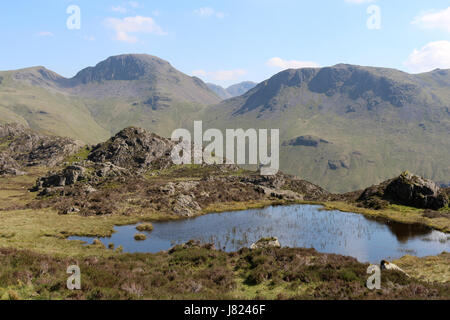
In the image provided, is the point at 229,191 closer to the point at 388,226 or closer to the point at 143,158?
the point at 388,226

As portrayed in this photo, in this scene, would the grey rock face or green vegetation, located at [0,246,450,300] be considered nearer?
green vegetation, located at [0,246,450,300]

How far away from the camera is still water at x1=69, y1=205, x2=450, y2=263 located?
47.1m

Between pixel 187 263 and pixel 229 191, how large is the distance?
71.1 m

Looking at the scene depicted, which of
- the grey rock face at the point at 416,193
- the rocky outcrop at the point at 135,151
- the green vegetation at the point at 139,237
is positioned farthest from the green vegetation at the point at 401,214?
the rocky outcrop at the point at 135,151

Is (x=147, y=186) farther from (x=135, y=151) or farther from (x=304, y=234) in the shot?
(x=135, y=151)

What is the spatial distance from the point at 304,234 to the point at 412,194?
43967 mm

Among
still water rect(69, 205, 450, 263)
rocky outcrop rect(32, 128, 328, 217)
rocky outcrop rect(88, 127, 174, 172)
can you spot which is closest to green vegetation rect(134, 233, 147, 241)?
still water rect(69, 205, 450, 263)

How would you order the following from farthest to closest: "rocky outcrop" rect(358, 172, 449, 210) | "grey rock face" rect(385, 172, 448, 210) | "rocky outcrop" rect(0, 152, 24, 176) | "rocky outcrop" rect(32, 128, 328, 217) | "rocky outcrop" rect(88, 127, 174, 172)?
"rocky outcrop" rect(88, 127, 174, 172)
"rocky outcrop" rect(0, 152, 24, 176)
"rocky outcrop" rect(32, 128, 328, 217)
"rocky outcrop" rect(358, 172, 449, 210)
"grey rock face" rect(385, 172, 448, 210)

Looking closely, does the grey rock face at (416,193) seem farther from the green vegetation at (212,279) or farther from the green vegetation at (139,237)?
the green vegetation at (139,237)

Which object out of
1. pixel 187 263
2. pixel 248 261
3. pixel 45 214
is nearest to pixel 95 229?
pixel 45 214

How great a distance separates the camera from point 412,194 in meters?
81.6

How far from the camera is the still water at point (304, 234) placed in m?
47.1

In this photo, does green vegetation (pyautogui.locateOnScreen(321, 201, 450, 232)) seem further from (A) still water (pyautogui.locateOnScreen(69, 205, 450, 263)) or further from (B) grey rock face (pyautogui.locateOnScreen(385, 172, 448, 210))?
(A) still water (pyautogui.locateOnScreen(69, 205, 450, 263))

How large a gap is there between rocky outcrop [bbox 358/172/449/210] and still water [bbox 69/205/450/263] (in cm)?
1720
